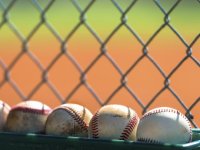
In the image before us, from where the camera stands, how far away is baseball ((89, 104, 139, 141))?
2203mm

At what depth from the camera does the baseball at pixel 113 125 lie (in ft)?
7.23

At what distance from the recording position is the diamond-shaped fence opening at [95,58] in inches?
146

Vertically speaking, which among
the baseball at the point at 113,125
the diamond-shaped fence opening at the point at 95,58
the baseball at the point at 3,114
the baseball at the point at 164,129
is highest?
the diamond-shaped fence opening at the point at 95,58

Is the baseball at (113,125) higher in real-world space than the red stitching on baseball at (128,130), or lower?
higher

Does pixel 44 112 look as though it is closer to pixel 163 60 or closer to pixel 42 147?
pixel 42 147

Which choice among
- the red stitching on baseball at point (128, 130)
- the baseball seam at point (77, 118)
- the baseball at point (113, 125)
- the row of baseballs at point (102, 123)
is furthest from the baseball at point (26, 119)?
the red stitching on baseball at point (128, 130)

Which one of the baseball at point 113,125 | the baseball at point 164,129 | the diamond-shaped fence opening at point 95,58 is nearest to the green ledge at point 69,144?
the baseball at point 164,129

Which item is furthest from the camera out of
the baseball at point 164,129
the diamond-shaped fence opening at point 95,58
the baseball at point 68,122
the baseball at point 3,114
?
the diamond-shaped fence opening at point 95,58

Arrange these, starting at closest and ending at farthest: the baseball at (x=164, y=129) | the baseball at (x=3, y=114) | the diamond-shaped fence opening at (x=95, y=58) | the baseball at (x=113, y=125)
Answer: the baseball at (x=164, y=129) < the baseball at (x=113, y=125) < the baseball at (x=3, y=114) < the diamond-shaped fence opening at (x=95, y=58)

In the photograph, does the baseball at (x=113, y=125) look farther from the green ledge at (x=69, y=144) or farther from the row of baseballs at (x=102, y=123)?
the green ledge at (x=69, y=144)

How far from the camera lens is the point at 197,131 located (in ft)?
7.47

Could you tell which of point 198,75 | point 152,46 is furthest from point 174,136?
point 152,46

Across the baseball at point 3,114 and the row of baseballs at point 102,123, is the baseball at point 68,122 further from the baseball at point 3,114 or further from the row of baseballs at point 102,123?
the baseball at point 3,114

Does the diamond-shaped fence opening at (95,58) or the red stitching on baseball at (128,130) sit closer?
the red stitching on baseball at (128,130)
